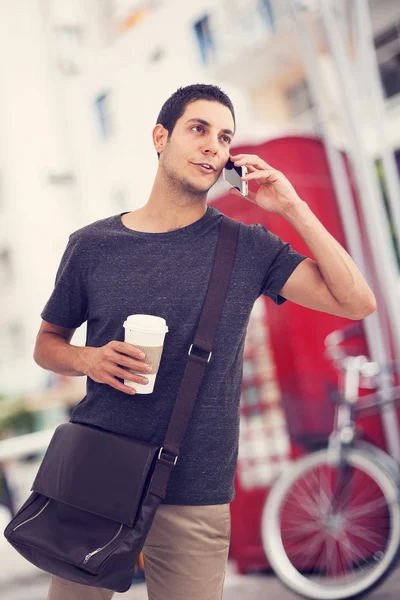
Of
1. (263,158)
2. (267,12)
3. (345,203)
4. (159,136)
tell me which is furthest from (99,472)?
(267,12)

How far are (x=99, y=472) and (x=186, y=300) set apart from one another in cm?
40

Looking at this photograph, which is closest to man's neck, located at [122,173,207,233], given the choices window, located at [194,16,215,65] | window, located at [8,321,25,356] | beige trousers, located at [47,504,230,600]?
beige trousers, located at [47,504,230,600]

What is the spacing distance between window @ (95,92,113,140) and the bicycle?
11.2 meters

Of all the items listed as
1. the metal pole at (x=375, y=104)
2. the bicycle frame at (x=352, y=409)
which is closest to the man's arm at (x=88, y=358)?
the bicycle frame at (x=352, y=409)

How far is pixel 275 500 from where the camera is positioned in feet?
9.62

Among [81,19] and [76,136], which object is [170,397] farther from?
[76,136]

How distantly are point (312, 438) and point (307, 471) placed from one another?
19 cm

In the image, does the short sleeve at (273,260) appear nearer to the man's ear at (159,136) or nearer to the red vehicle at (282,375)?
the man's ear at (159,136)

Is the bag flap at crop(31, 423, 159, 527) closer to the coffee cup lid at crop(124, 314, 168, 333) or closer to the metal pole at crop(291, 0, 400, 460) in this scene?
the coffee cup lid at crop(124, 314, 168, 333)

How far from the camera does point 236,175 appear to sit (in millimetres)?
1498

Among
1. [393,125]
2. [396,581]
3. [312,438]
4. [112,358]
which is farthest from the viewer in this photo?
[393,125]

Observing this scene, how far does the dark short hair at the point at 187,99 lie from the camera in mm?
1521

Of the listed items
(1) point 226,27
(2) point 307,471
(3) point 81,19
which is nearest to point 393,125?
(1) point 226,27

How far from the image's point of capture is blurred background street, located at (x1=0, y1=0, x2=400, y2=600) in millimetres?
3020
